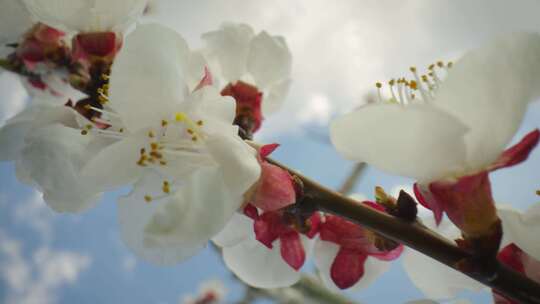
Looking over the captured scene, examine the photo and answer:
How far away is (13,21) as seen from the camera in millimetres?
589

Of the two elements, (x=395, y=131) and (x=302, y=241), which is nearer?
(x=395, y=131)

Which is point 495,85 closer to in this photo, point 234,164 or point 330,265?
point 234,164

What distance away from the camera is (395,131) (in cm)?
30

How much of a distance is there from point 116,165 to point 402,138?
7.6 inches

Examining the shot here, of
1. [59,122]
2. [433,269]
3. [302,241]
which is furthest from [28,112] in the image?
[433,269]

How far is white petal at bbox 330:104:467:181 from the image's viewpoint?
29cm

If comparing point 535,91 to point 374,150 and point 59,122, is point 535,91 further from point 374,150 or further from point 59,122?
point 59,122

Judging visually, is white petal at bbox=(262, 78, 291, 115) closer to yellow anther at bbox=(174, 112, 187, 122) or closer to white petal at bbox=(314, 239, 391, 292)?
white petal at bbox=(314, 239, 391, 292)

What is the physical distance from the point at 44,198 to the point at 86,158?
0.06 metres

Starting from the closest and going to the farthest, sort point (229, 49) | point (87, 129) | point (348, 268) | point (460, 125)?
point (460, 125) < point (87, 129) < point (348, 268) < point (229, 49)

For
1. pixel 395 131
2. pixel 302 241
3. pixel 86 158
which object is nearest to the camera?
pixel 395 131

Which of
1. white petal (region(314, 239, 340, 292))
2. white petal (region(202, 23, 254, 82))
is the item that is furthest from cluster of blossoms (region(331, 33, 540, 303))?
white petal (region(202, 23, 254, 82))

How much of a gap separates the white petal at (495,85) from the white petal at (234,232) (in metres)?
0.25

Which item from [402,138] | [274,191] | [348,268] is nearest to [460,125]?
[402,138]
